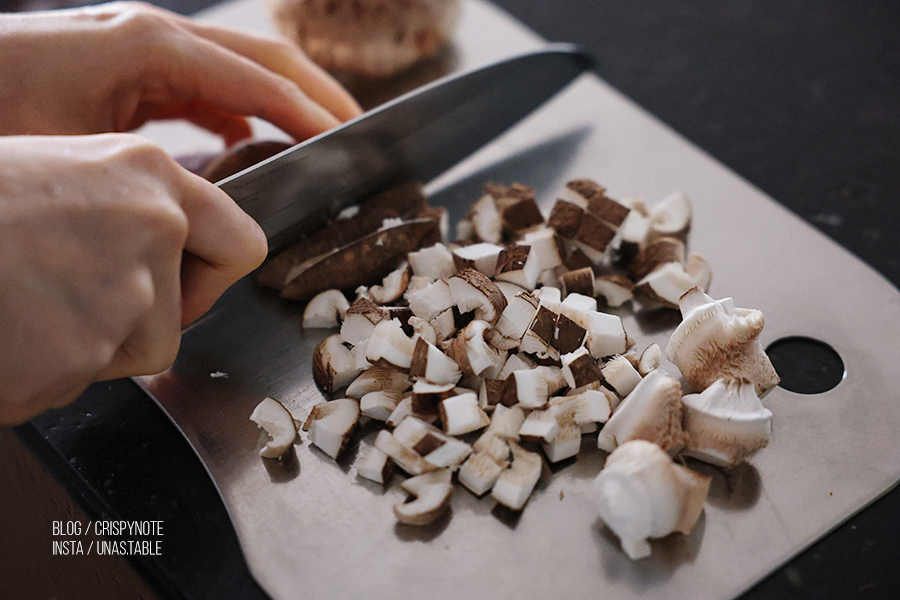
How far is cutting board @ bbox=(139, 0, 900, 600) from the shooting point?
0.78 m

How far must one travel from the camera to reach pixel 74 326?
2.26ft

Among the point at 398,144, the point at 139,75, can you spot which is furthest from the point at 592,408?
the point at 139,75

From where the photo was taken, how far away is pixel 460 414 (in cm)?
84

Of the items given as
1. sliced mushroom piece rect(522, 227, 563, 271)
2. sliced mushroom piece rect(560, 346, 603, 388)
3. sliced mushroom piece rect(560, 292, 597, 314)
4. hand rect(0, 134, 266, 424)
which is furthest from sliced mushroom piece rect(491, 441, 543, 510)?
hand rect(0, 134, 266, 424)

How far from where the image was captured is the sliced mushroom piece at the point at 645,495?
739mm

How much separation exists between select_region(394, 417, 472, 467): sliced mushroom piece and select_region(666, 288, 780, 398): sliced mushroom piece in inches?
12.2

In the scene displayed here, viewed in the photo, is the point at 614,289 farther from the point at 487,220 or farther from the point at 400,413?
the point at 400,413

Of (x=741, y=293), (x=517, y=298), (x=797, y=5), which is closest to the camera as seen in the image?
(x=517, y=298)

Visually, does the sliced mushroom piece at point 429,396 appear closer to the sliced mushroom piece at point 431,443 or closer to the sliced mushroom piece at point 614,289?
the sliced mushroom piece at point 431,443

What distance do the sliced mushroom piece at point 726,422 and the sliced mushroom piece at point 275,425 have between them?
497 millimetres

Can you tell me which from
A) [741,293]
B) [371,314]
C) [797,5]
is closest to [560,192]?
[741,293]

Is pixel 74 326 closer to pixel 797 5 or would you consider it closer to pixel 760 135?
pixel 760 135

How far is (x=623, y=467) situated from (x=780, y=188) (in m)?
→ 0.86

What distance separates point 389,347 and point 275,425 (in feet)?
0.60
